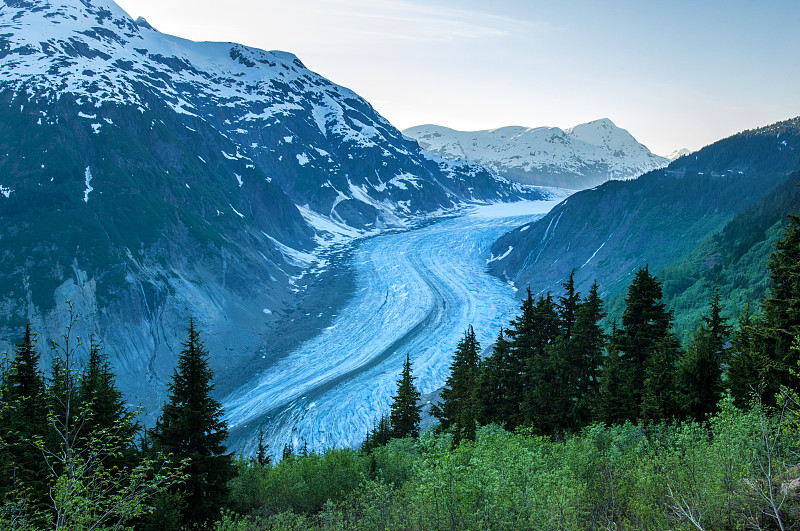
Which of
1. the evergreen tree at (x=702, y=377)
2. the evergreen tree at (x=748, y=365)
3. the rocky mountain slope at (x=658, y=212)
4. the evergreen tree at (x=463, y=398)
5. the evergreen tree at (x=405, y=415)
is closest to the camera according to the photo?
the evergreen tree at (x=748, y=365)

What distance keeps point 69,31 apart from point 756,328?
11893 cm

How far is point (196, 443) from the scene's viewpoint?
18141mm

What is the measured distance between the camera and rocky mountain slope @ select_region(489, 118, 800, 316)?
64688mm

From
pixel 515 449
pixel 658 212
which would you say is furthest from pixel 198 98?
pixel 515 449

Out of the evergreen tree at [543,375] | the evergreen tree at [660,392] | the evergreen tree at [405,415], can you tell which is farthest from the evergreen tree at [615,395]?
the evergreen tree at [405,415]

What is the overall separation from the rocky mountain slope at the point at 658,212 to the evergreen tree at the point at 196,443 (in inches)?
2166

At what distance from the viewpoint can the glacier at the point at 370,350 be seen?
157 ft

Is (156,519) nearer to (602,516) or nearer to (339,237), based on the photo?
(602,516)

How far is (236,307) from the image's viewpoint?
72375 millimetres

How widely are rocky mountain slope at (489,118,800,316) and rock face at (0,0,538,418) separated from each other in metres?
45.4

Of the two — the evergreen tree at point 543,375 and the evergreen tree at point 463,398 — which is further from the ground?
the evergreen tree at point 543,375

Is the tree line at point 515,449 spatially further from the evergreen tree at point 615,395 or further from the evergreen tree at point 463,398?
the evergreen tree at point 463,398

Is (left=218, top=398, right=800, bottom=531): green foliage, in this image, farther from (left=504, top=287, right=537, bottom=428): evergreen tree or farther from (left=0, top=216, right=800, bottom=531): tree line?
(left=504, top=287, right=537, bottom=428): evergreen tree

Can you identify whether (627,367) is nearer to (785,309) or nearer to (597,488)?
(785,309)
